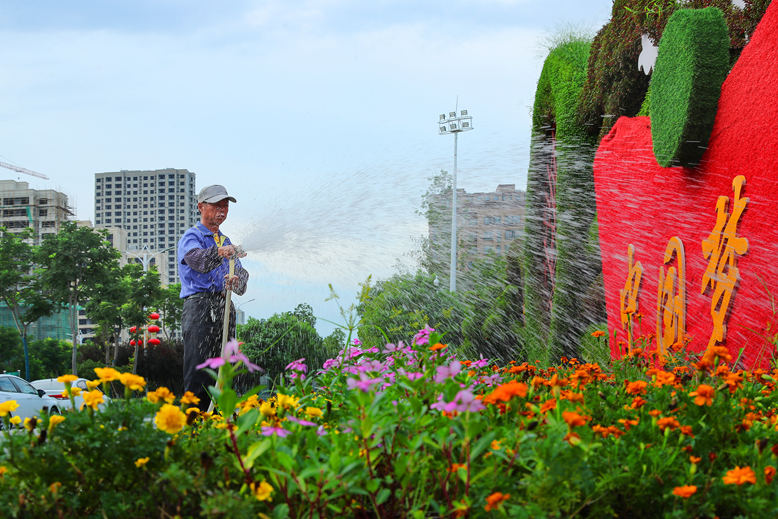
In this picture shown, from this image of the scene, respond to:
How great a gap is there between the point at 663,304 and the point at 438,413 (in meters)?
3.71

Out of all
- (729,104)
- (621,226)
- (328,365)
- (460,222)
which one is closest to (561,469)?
(328,365)

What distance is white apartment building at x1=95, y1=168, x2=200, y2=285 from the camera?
72125mm

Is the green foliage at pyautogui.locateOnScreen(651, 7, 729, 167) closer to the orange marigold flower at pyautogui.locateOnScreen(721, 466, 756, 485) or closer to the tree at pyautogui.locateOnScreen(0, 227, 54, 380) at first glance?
the orange marigold flower at pyautogui.locateOnScreen(721, 466, 756, 485)

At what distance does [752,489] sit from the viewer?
1104 mm

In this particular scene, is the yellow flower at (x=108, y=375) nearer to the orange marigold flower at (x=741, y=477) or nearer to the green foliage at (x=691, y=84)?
the orange marigold flower at (x=741, y=477)

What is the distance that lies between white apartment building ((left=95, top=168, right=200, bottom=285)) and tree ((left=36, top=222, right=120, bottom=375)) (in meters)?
45.1

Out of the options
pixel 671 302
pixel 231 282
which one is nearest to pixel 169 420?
pixel 231 282

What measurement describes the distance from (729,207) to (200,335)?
12.2ft

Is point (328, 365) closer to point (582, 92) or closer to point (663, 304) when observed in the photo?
point (663, 304)

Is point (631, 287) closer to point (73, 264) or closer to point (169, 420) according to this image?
point (169, 420)

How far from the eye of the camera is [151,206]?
76.3m

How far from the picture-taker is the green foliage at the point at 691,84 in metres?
4.09

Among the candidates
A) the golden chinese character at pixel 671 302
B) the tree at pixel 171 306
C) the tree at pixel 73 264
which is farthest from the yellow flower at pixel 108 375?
the tree at pixel 171 306

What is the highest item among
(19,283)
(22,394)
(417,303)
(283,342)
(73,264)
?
(417,303)
